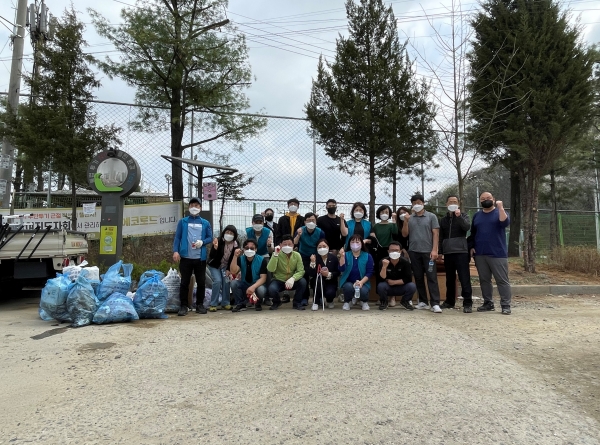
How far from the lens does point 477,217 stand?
7121 mm

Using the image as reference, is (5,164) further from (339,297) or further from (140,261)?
(339,297)

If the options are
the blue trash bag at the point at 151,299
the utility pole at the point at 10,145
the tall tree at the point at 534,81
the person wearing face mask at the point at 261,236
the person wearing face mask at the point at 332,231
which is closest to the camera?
the blue trash bag at the point at 151,299

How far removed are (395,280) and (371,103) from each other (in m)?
4.68

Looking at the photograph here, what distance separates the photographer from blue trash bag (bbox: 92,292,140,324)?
5.91 meters

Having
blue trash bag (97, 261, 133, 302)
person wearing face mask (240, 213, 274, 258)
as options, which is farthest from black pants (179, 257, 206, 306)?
person wearing face mask (240, 213, 274, 258)

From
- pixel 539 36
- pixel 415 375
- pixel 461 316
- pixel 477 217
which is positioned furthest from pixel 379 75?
pixel 415 375

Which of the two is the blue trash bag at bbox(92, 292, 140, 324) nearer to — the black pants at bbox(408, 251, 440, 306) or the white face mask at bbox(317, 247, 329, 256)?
the white face mask at bbox(317, 247, 329, 256)

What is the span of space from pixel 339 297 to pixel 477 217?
2669 millimetres

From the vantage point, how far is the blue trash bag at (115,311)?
19.4 ft

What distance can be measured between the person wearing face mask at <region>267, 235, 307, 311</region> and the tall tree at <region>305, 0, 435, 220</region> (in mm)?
4079

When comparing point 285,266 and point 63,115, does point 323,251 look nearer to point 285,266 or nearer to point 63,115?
point 285,266

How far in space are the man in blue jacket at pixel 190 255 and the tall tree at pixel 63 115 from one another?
15.3 ft

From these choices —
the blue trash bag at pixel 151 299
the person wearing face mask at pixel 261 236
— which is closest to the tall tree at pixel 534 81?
the person wearing face mask at pixel 261 236

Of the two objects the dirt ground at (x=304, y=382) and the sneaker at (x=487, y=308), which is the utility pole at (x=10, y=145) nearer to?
the dirt ground at (x=304, y=382)
